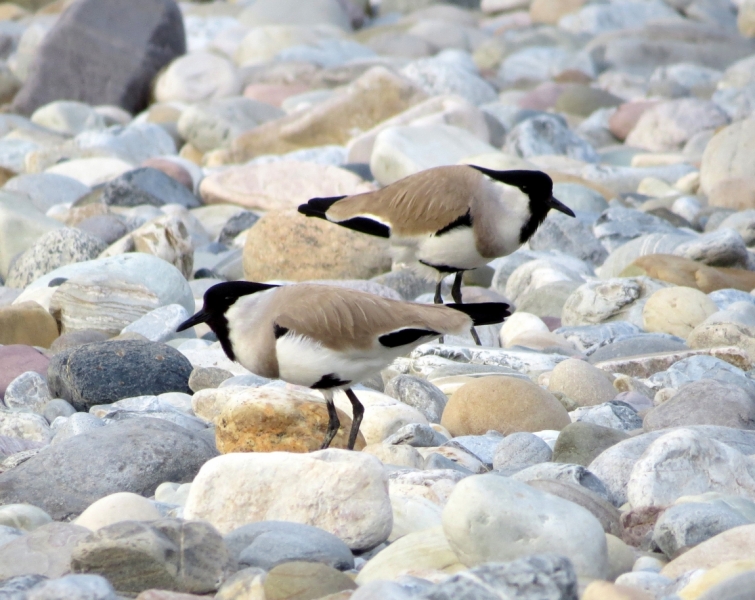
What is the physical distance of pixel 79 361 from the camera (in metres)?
6.01

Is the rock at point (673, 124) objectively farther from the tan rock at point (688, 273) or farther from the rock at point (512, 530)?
the rock at point (512, 530)

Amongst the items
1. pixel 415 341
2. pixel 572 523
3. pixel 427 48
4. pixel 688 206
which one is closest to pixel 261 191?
pixel 688 206

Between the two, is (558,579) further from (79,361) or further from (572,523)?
(79,361)

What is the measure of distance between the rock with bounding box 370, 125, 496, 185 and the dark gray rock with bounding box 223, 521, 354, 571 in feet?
26.6

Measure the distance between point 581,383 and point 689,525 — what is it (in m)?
2.48

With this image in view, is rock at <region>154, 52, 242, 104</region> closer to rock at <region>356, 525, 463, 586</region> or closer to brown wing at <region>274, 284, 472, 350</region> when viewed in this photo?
brown wing at <region>274, 284, 472, 350</region>

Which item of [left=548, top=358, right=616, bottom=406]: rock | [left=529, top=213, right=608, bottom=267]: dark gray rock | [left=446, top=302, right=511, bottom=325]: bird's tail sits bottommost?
[left=529, top=213, right=608, bottom=267]: dark gray rock

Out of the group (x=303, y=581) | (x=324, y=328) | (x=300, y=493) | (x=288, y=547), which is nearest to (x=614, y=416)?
(x=324, y=328)

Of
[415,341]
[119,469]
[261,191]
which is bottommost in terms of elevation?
[261,191]

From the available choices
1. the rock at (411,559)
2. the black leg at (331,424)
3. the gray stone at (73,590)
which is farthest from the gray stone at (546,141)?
the gray stone at (73,590)

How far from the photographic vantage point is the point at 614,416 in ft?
18.3

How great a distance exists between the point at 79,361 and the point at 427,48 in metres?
20.5

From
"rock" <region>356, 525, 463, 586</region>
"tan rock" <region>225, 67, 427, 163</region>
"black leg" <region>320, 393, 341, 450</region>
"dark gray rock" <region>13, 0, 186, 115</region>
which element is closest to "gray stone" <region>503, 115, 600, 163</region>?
"tan rock" <region>225, 67, 427, 163</region>

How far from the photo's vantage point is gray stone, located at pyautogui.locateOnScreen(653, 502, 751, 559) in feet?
12.0
